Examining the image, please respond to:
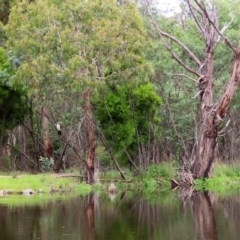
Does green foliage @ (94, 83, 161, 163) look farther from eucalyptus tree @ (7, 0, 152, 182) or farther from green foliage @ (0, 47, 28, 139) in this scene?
green foliage @ (0, 47, 28, 139)

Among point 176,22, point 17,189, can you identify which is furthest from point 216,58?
point 17,189

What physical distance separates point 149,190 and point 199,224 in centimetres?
1186

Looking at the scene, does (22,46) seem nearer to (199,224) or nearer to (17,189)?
(17,189)

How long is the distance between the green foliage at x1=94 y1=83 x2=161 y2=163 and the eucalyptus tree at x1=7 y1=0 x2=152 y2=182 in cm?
155

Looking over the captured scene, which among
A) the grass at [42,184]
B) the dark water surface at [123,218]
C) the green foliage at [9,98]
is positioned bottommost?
the dark water surface at [123,218]

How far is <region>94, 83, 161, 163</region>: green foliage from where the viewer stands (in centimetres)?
2823

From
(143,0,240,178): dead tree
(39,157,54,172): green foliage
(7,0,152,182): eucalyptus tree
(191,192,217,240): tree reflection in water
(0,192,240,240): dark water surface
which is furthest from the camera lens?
(39,157,54,172): green foliage

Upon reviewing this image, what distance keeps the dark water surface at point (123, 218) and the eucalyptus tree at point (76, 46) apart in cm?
512

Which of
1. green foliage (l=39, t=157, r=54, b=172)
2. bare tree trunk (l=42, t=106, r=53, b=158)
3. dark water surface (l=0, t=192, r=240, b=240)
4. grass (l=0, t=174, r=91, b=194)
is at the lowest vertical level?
dark water surface (l=0, t=192, r=240, b=240)

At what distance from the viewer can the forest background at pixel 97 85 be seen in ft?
83.6

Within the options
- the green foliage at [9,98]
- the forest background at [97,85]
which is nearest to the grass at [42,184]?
the forest background at [97,85]

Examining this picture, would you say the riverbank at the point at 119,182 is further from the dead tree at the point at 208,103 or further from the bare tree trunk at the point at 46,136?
the bare tree trunk at the point at 46,136

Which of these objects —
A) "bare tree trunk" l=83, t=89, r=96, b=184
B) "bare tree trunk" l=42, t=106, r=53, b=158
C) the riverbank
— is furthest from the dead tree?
"bare tree trunk" l=42, t=106, r=53, b=158

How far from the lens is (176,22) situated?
3622 centimetres
